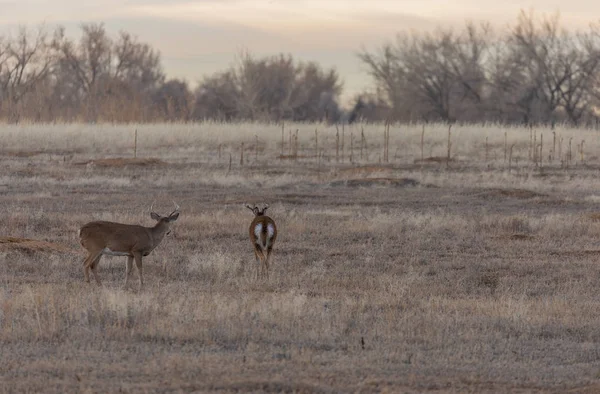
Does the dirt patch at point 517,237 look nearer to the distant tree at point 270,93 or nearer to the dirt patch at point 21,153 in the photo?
the dirt patch at point 21,153

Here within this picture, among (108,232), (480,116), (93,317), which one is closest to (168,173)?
(108,232)

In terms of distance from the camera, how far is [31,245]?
15.8 meters

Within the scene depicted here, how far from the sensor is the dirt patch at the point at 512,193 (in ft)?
86.8

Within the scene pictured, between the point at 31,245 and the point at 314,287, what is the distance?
188 inches

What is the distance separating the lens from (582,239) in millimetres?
18609

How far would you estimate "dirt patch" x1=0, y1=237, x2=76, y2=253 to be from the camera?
15.6 m

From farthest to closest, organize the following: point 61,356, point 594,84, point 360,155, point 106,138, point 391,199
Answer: point 594,84, point 106,138, point 360,155, point 391,199, point 61,356

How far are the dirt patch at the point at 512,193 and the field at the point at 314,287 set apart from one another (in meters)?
0.10

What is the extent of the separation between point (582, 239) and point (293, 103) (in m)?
68.5

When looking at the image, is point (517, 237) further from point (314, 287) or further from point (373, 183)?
point (373, 183)

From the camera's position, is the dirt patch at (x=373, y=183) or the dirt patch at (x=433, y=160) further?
the dirt patch at (x=433, y=160)

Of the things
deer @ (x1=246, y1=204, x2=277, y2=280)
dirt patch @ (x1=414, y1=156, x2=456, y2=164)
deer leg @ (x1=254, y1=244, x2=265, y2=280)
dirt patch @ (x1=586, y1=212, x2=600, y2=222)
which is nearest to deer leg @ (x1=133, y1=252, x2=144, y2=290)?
deer leg @ (x1=254, y1=244, x2=265, y2=280)

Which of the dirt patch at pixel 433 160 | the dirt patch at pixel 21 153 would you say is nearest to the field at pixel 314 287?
the dirt patch at pixel 433 160

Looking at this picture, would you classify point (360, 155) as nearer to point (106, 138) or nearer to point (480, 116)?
point (106, 138)
